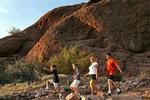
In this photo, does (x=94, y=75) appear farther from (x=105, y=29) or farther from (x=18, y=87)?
(x=105, y=29)

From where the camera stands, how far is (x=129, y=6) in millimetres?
32625

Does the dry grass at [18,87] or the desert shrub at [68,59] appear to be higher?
the desert shrub at [68,59]

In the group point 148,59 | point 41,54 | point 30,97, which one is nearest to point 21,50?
point 41,54

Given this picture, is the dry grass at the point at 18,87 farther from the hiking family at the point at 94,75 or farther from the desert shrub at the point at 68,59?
the hiking family at the point at 94,75

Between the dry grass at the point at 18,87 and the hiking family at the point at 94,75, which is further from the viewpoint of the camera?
the dry grass at the point at 18,87

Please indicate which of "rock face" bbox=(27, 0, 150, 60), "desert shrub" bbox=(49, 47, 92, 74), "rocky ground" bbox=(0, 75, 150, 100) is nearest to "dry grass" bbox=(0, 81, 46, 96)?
"rocky ground" bbox=(0, 75, 150, 100)

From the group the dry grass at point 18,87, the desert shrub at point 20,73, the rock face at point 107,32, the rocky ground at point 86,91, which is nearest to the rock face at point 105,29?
the rock face at point 107,32

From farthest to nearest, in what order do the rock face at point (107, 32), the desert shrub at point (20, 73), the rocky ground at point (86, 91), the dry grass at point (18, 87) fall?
the rock face at point (107, 32)
the desert shrub at point (20, 73)
the dry grass at point (18, 87)
the rocky ground at point (86, 91)

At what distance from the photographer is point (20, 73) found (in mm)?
28625

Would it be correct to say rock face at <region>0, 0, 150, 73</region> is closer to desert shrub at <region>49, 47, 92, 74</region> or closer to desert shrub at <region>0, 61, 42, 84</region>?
desert shrub at <region>49, 47, 92, 74</region>

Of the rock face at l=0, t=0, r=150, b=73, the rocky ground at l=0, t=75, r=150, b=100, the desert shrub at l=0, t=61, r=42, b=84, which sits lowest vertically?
the rocky ground at l=0, t=75, r=150, b=100

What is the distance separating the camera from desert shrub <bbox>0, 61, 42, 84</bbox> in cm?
2816

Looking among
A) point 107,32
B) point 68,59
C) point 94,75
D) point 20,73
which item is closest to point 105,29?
point 107,32

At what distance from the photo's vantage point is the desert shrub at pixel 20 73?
28.2 m
